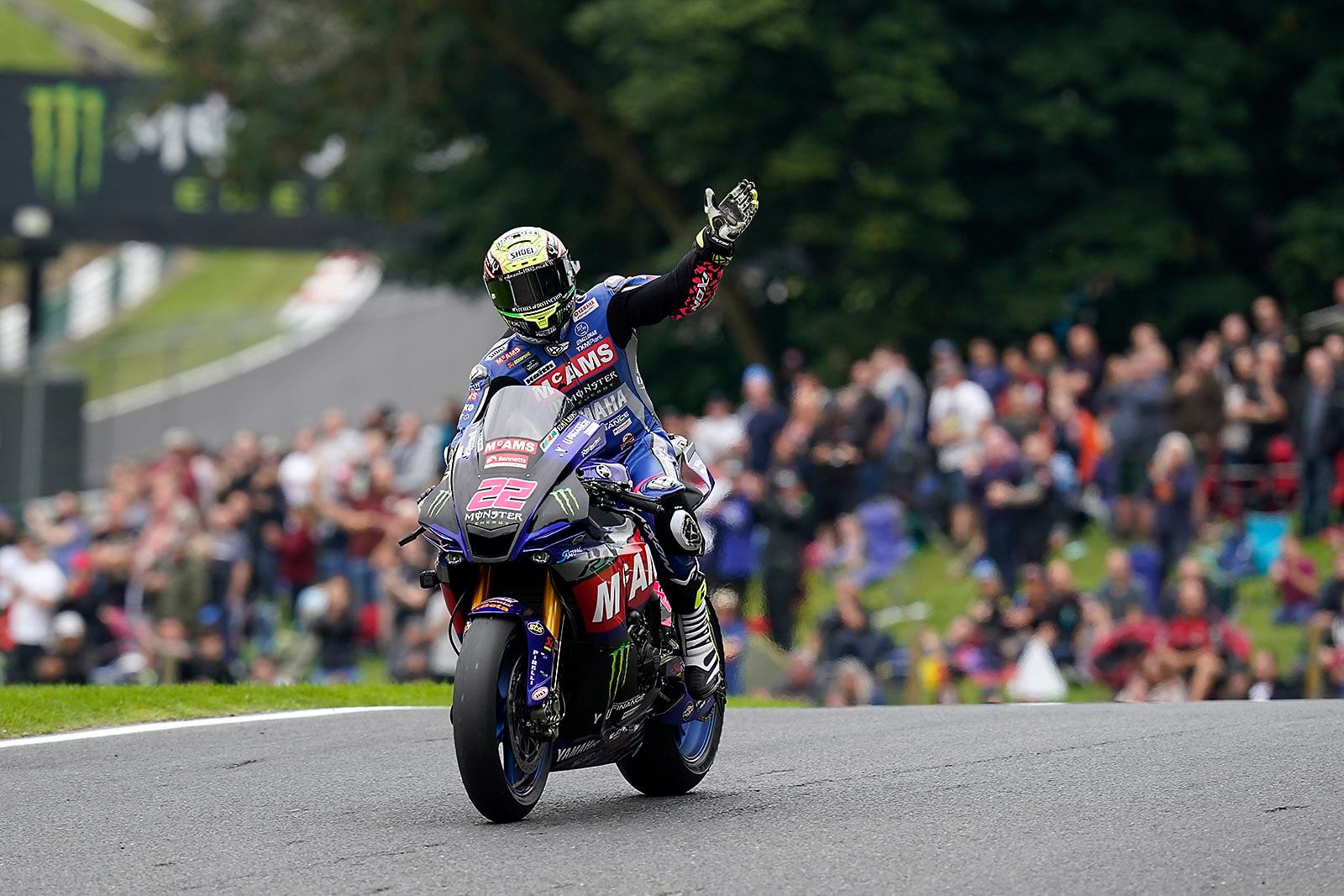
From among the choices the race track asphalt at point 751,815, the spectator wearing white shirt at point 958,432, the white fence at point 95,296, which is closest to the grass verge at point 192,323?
the white fence at point 95,296

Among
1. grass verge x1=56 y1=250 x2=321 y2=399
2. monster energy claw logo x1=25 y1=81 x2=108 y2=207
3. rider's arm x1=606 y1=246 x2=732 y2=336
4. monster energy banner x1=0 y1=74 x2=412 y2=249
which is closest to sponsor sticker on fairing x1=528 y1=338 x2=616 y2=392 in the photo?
rider's arm x1=606 y1=246 x2=732 y2=336

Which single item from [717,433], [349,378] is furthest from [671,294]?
[349,378]

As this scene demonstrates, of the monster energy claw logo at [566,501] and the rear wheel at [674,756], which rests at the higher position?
the monster energy claw logo at [566,501]

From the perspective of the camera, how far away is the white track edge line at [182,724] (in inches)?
398

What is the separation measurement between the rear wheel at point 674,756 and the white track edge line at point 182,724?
295 centimetres

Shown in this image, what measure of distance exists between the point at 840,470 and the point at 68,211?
20.1 m

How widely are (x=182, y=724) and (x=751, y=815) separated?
3.96 m

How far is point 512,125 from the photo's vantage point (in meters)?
28.7

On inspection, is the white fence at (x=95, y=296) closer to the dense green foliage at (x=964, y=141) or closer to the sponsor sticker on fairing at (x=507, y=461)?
the dense green foliage at (x=964, y=141)

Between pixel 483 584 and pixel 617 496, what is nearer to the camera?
pixel 483 584

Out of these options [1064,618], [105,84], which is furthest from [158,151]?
[1064,618]

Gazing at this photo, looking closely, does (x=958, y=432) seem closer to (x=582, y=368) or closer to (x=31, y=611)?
(x=31, y=611)

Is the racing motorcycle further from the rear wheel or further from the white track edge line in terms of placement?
the white track edge line

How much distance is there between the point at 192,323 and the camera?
3288 centimetres
